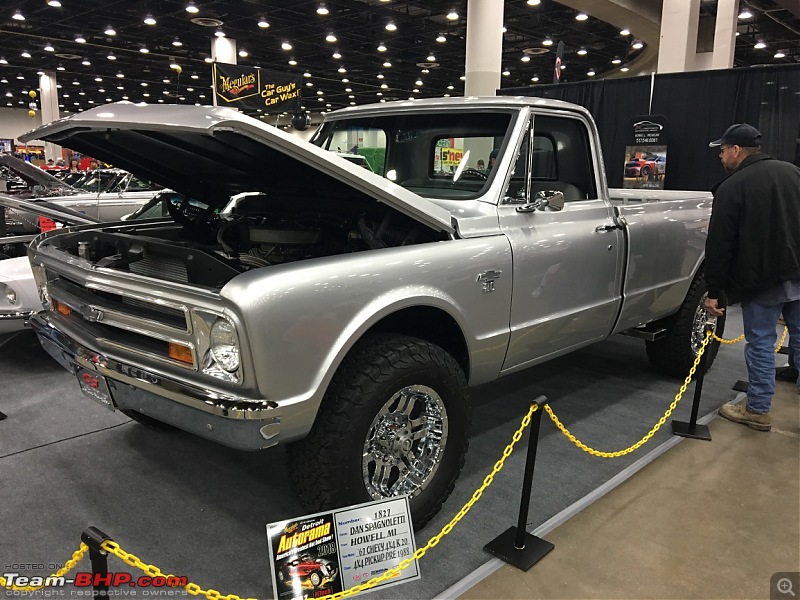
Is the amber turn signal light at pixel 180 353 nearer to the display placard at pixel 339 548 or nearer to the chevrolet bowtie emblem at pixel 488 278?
the display placard at pixel 339 548

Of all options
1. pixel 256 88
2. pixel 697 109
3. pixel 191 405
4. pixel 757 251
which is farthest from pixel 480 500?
pixel 256 88

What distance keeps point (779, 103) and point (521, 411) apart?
263 inches

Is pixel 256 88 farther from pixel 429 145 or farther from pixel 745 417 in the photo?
pixel 745 417

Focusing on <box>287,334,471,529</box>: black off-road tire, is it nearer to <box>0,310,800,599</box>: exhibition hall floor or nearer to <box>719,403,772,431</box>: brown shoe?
<box>0,310,800,599</box>: exhibition hall floor

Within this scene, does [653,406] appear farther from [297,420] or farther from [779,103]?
[779,103]

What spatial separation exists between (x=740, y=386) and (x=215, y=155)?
14.4ft

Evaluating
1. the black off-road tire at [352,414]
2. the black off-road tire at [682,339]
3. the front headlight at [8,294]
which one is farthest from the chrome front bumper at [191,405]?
the black off-road tire at [682,339]

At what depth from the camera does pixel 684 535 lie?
2.92 metres

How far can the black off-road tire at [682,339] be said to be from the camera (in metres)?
4.82

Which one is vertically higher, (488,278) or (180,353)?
(488,278)

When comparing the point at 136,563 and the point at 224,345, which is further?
the point at 224,345

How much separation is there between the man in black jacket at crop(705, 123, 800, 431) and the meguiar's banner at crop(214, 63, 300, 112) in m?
7.86

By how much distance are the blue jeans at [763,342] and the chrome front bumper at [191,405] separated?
3428 millimetres

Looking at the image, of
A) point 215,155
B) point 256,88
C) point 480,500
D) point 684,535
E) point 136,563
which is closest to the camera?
point 136,563
